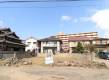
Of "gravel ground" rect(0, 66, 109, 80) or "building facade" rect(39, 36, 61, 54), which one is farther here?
"building facade" rect(39, 36, 61, 54)

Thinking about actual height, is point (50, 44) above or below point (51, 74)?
above

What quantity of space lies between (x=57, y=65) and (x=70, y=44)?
195 feet

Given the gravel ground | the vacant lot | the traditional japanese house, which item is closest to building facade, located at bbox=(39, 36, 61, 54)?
the traditional japanese house

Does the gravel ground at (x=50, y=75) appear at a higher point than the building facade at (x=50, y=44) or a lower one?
lower

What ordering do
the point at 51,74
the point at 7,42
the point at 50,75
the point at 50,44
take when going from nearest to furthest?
the point at 50,75 < the point at 51,74 < the point at 7,42 < the point at 50,44

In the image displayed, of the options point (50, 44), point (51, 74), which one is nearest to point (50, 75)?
point (51, 74)

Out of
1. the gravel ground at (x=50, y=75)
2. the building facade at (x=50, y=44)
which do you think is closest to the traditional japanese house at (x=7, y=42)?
the building facade at (x=50, y=44)

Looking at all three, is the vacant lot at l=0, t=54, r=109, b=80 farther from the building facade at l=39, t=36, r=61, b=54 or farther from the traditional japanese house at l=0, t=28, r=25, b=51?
the building facade at l=39, t=36, r=61, b=54

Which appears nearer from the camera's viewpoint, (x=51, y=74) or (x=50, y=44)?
(x=51, y=74)

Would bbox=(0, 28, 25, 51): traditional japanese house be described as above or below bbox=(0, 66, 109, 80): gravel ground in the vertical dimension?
above

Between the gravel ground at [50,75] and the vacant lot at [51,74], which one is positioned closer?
the gravel ground at [50,75]

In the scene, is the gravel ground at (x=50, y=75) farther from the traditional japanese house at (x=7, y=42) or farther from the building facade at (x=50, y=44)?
the building facade at (x=50, y=44)

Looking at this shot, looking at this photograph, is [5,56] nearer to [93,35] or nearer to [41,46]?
[41,46]

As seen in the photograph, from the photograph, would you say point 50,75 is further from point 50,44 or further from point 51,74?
point 50,44
